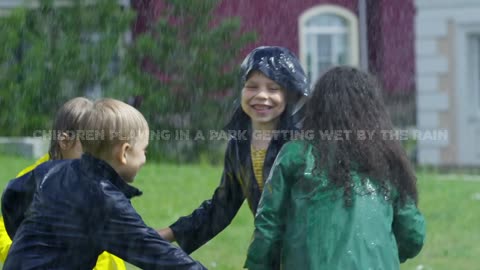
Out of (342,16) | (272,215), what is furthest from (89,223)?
(342,16)

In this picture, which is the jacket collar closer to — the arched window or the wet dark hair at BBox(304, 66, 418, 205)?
the wet dark hair at BBox(304, 66, 418, 205)

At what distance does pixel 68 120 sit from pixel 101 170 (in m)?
0.54

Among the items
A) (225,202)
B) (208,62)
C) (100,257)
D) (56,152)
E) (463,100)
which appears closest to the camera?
(56,152)

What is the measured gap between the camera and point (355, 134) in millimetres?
3656

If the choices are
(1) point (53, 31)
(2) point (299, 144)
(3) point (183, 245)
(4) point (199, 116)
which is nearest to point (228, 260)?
(3) point (183, 245)

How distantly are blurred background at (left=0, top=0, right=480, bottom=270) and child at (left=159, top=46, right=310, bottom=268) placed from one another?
815 centimetres

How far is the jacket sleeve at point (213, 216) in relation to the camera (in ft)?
13.9

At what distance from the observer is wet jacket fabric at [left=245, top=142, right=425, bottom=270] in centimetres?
350

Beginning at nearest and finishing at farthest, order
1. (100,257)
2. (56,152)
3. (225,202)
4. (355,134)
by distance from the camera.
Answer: (355,134)
(56,152)
(100,257)
(225,202)

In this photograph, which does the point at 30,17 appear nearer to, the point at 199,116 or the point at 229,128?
the point at 199,116

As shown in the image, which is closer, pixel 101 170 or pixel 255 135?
pixel 101 170

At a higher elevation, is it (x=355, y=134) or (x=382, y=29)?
(x=382, y=29)

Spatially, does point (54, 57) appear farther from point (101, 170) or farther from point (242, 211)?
point (101, 170)

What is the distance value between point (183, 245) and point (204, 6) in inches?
545
